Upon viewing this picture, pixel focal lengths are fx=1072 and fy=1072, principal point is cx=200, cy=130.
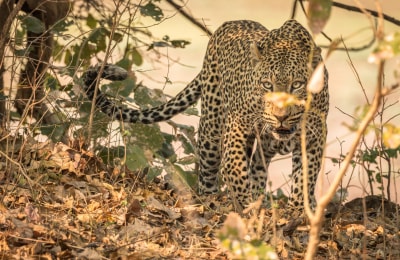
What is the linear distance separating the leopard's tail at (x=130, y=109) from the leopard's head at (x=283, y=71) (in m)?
1.29

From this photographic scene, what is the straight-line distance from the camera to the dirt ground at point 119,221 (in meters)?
6.43

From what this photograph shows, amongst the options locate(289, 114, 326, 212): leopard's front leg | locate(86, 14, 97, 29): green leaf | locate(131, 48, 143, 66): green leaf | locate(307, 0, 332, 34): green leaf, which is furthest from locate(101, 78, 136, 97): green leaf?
locate(307, 0, 332, 34): green leaf

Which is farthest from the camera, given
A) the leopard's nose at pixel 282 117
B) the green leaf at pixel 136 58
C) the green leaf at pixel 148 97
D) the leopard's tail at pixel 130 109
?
the green leaf at pixel 136 58

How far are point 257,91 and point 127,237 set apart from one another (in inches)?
86.4

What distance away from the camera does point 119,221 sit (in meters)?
7.13

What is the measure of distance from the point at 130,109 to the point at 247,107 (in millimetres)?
1467

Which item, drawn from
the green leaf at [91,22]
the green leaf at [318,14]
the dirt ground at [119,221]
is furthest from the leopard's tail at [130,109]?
the green leaf at [318,14]

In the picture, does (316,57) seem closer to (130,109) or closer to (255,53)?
(255,53)

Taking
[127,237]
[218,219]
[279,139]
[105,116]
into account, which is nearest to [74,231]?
[127,237]

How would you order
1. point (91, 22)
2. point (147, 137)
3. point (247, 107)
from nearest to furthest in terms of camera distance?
1. point (247, 107)
2. point (147, 137)
3. point (91, 22)

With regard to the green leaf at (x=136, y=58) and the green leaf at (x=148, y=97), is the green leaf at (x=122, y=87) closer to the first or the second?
the green leaf at (x=148, y=97)

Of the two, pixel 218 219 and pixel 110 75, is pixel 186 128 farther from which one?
pixel 218 219

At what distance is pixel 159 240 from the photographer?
22.6ft

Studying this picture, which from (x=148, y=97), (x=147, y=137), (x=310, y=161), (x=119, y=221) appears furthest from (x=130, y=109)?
(x=119, y=221)
